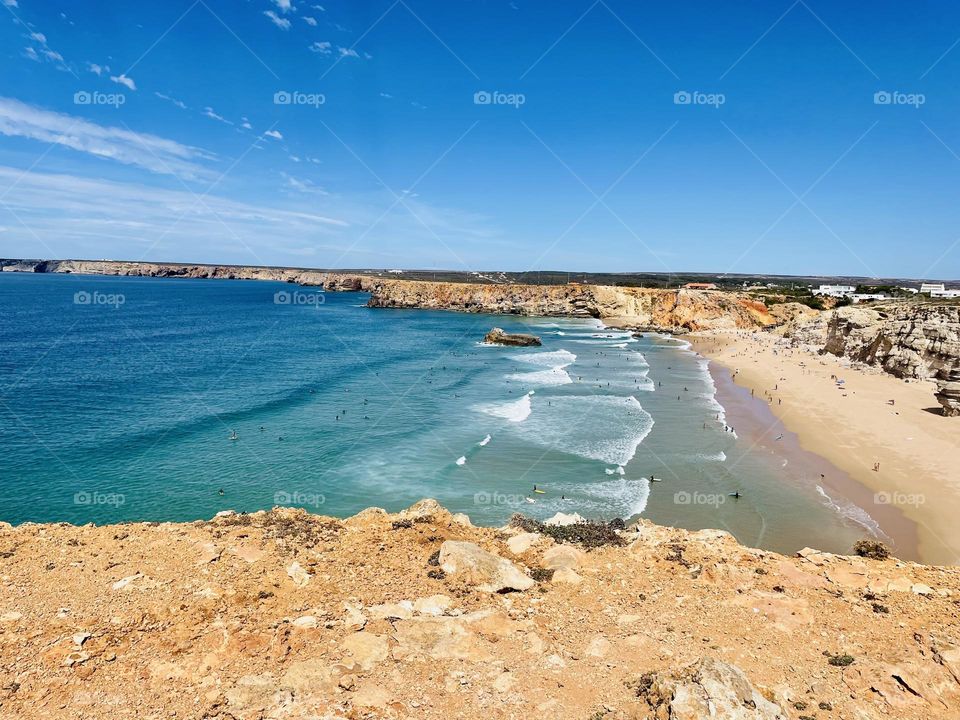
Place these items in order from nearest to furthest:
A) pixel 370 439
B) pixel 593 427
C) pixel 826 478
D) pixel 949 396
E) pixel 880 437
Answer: pixel 826 478 → pixel 370 439 → pixel 880 437 → pixel 593 427 → pixel 949 396

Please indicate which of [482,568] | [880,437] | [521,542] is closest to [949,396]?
[880,437]

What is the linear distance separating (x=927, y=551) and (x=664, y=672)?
18.3m

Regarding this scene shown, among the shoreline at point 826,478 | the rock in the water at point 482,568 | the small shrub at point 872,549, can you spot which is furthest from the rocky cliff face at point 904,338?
the rock in the water at point 482,568

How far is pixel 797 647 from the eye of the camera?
9.62 metres

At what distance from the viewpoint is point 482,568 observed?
11859mm

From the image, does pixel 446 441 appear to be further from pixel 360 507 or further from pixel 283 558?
pixel 283 558

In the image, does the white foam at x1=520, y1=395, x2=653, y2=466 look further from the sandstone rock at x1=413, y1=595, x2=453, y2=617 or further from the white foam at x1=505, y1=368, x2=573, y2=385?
the sandstone rock at x1=413, y1=595, x2=453, y2=617

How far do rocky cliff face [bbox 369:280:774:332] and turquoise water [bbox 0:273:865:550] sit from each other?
144 feet

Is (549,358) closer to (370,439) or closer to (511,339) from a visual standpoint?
(511,339)

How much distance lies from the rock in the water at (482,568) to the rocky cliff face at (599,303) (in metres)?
98.7

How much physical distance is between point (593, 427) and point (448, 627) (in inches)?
1043

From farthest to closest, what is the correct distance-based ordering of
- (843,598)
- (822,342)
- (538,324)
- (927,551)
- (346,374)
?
(538,324), (822,342), (346,374), (927,551), (843,598)

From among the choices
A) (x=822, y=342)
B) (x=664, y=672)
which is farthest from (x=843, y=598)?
(x=822, y=342)

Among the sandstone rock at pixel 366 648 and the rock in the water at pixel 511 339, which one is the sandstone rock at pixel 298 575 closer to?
the sandstone rock at pixel 366 648
